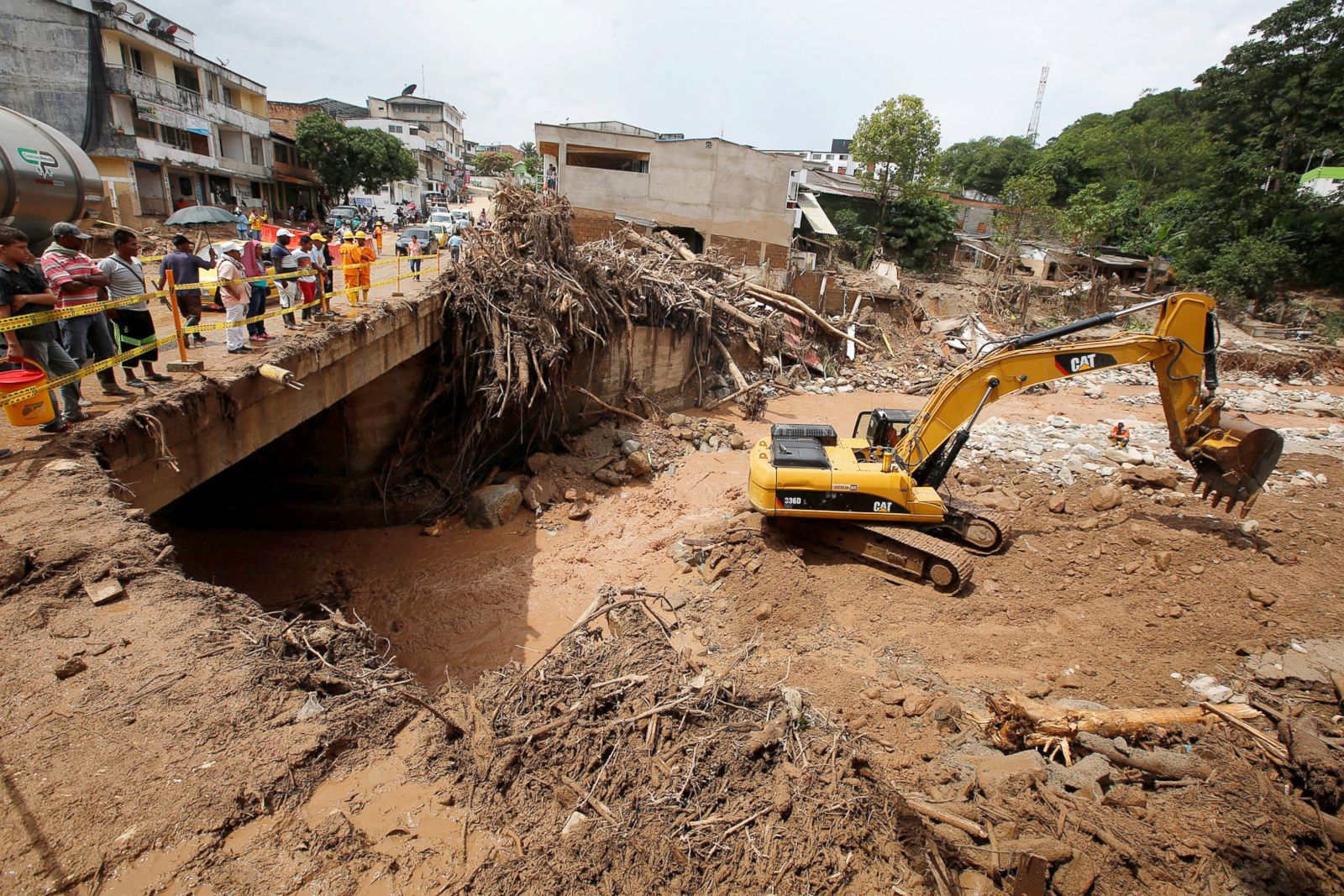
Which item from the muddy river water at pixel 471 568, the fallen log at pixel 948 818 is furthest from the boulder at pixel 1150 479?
the fallen log at pixel 948 818

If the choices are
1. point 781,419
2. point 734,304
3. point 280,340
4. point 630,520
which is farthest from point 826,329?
point 280,340

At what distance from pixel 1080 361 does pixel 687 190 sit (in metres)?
22.4

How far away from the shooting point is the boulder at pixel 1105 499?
10.4m

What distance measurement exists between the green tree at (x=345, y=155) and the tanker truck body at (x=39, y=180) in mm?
30000

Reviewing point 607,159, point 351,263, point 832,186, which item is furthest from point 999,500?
point 832,186

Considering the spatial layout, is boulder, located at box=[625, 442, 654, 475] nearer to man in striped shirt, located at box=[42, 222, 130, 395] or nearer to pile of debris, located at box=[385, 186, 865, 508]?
pile of debris, located at box=[385, 186, 865, 508]

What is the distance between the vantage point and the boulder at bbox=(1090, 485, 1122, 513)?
1041 cm

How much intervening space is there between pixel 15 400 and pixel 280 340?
136 inches

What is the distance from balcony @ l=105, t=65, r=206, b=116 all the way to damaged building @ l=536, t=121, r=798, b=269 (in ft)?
49.4

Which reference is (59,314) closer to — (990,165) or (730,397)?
(730,397)

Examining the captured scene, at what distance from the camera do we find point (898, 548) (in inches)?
352

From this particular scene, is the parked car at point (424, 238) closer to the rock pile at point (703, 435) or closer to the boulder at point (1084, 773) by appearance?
the rock pile at point (703, 435)

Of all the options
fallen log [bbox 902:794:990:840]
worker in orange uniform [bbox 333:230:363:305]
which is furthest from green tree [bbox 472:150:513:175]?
fallen log [bbox 902:794:990:840]

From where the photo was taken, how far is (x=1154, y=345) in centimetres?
838
